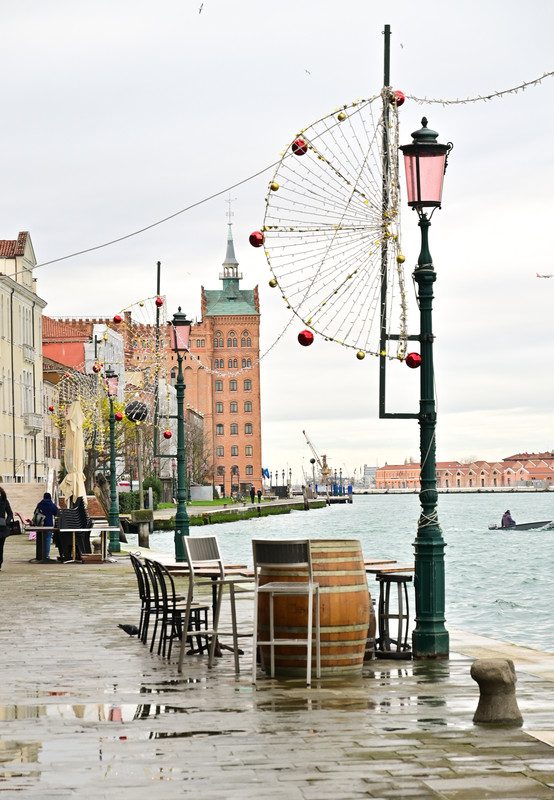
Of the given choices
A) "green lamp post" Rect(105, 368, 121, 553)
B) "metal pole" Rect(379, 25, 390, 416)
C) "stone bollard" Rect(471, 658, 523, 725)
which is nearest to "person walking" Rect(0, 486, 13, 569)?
"green lamp post" Rect(105, 368, 121, 553)

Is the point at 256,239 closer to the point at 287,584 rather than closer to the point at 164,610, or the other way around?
the point at 164,610

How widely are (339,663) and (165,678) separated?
1.47 metres

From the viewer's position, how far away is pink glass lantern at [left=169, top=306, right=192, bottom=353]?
27375 mm

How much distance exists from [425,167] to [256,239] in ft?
8.23

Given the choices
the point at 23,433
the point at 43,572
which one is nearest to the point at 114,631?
the point at 43,572

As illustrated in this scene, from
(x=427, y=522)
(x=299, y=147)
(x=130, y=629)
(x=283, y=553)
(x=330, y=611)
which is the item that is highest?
(x=299, y=147)

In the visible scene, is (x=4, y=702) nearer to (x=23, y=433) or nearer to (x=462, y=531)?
(x=23, y=433)

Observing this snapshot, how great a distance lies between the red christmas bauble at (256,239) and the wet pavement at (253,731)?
14.3 ft

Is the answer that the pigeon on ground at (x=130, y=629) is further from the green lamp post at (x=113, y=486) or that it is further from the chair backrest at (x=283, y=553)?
the green lamp post at (x=113, y=486)

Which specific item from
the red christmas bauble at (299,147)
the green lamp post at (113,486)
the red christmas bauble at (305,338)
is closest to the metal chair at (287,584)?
the red christmas bauble at (305,338)

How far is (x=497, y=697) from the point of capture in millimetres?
8391

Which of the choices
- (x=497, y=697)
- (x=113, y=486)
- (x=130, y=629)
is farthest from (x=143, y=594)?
(x=113, y=486)

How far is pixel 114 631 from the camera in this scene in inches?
599

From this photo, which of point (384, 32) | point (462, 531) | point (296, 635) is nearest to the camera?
point (296, 635)
